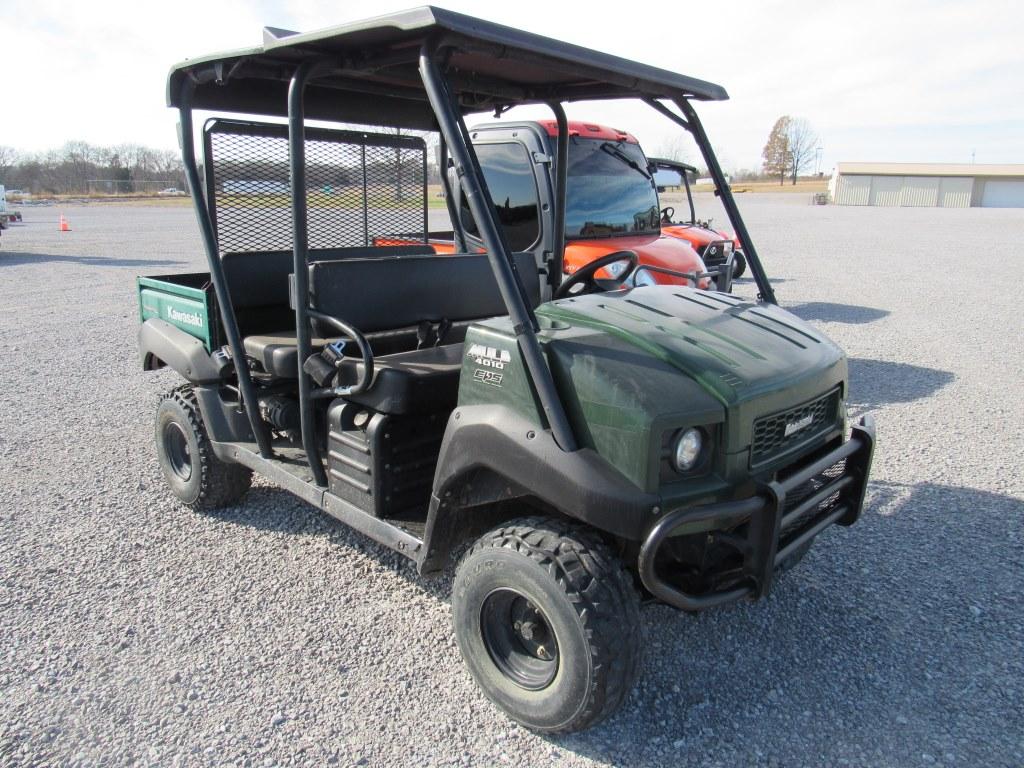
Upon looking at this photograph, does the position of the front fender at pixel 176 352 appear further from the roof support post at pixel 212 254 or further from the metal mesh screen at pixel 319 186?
the metal mesh screen at pixel 319 186

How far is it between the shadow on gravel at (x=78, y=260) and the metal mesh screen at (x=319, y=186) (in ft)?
38.4

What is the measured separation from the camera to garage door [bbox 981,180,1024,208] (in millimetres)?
57844

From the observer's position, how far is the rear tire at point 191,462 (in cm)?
378

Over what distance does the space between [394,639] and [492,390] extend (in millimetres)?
1121

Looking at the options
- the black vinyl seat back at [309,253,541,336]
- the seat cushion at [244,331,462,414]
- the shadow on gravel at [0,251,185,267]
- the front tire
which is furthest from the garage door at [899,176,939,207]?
the front tire

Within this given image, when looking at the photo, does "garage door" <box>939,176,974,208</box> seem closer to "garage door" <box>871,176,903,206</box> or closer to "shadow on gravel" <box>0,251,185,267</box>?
"garage door" <box>871,176,903,206</box>

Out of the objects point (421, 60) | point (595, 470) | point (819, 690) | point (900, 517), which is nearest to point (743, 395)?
point (595, 470)

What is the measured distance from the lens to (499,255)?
219 centimetres

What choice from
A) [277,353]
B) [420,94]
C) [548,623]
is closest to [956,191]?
[420,94]

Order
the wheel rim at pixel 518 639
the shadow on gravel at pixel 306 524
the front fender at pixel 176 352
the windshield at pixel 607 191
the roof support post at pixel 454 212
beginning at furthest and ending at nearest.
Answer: the windshield at pixel 607 191, the roof support post at pixel 454 212, the front fender at pixel 176 352, the shadow on gravel at pixel 306 524, the wheel rim at pixel 518 639

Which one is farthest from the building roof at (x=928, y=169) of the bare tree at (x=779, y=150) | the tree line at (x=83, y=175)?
the tree line at (x=83, y=175)

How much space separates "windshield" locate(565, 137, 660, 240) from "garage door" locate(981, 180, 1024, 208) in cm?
6146

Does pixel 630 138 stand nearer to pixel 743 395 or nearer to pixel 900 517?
pixel 900 517

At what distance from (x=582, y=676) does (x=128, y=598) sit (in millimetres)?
2012
